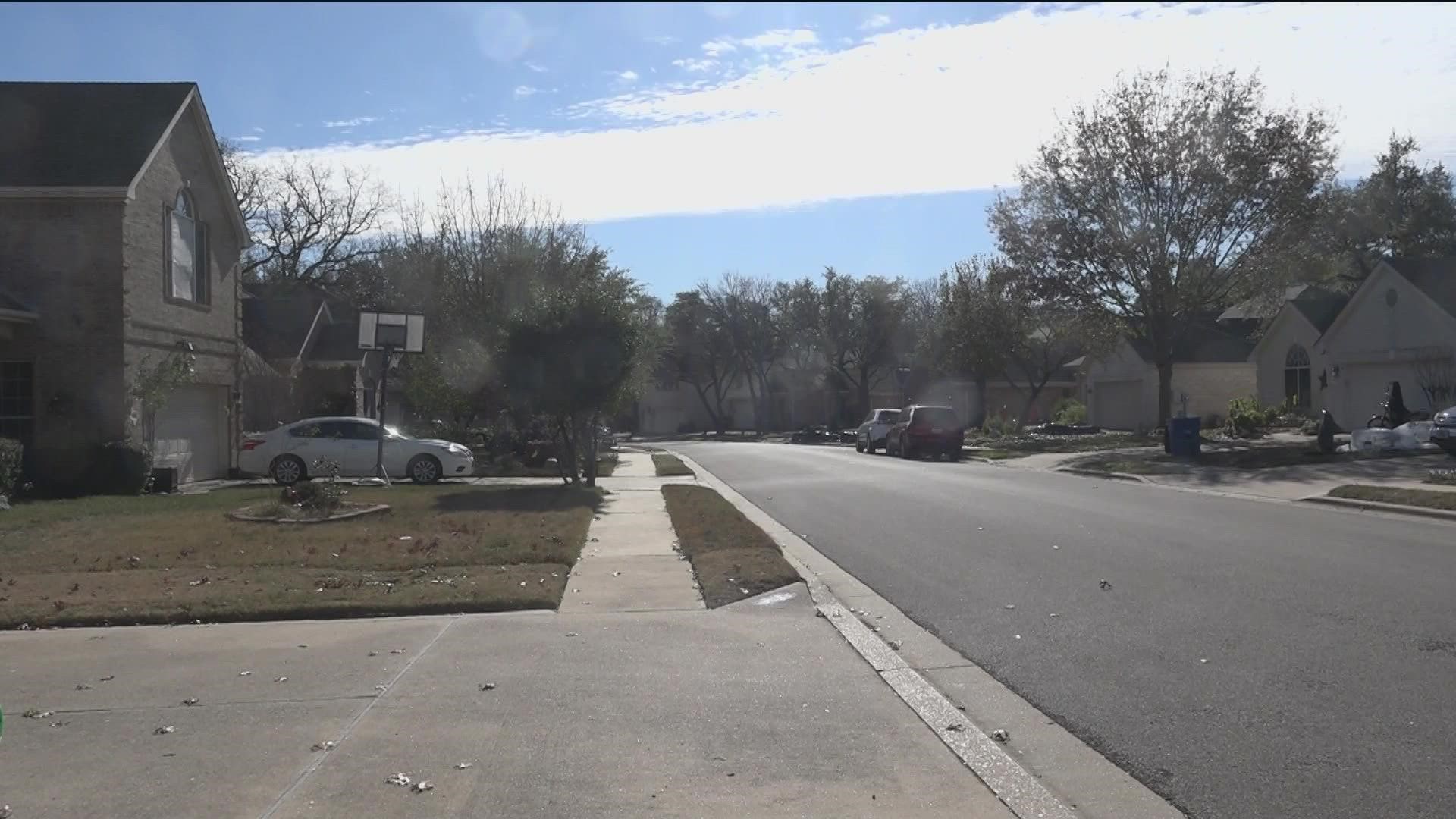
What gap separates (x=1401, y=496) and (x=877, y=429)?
969 inches

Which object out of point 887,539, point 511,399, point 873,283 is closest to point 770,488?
point 511,399

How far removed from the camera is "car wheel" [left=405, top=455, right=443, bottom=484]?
2533 centimetres

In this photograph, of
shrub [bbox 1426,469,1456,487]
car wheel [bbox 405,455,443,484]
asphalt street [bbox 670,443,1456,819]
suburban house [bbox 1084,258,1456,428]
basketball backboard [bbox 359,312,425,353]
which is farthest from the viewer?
suburban house [bbox 1084,258,1456,428]

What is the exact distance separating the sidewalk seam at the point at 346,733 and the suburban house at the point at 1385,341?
32.0 meters

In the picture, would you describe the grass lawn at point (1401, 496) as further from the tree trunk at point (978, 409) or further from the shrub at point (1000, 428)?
the tree trunk at point (978, 409)

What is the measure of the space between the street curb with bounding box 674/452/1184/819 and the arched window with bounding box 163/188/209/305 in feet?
56.8

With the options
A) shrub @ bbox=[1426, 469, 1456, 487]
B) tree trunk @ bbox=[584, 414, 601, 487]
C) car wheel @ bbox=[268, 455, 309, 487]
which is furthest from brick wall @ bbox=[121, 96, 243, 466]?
shrub @ bbox=[1426, 469, 1456, 487]

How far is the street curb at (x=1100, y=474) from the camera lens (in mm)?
26558

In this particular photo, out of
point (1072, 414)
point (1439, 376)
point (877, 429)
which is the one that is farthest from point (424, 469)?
point (1072, 414)

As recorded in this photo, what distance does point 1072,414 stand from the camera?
56344 millimetres

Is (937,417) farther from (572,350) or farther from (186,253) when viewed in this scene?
(186,253)

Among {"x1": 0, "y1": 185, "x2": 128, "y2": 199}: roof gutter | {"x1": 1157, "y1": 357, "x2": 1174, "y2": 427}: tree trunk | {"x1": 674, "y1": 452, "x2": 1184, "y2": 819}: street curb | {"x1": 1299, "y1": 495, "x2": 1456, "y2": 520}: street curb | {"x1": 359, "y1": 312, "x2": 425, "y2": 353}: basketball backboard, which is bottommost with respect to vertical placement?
{"x1": 674, "y1": 452, "x2": 1184, "y2": 819}: street curb

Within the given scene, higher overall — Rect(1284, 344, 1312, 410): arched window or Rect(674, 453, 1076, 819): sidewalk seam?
Rect(1284, 344, 1312, 410): arched window

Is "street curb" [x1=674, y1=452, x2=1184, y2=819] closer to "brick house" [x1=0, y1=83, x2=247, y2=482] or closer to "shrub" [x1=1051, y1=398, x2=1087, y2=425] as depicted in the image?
"brick house" [x1=0, y1=83, x2=247, y2=482]
